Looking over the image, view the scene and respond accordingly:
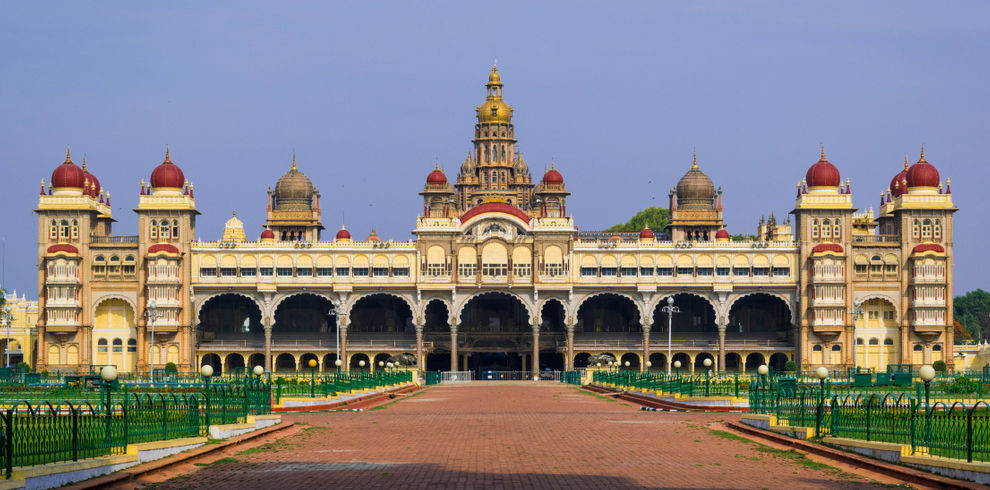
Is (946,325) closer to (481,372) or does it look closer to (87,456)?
(481,372)

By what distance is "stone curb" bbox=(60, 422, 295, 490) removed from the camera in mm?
18609

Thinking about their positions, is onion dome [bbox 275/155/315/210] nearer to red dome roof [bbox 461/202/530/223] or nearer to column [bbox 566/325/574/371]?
red dome roof [bbox 461/202/530/223]

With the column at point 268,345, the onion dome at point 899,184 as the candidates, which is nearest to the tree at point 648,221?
the onion dome at point 899,184

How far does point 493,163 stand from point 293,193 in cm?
2010

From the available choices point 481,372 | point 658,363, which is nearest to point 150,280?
point 481,372

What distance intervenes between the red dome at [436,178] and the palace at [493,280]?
13001mm

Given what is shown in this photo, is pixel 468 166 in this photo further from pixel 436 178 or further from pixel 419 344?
pixel 419 344

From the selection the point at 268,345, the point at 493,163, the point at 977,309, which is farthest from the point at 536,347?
the point at 977,309

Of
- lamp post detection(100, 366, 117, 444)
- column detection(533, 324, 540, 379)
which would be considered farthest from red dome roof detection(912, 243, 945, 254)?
lamp post detection(100, 366, 117, 444)

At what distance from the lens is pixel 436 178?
110750 millimetres

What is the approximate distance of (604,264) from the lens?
9456 centimetres

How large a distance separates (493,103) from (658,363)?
3412 cm

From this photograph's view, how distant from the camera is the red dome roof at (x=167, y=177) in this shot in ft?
313

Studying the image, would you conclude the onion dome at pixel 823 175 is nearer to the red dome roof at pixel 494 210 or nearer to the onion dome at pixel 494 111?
the red dome roof at pixel 494 210
